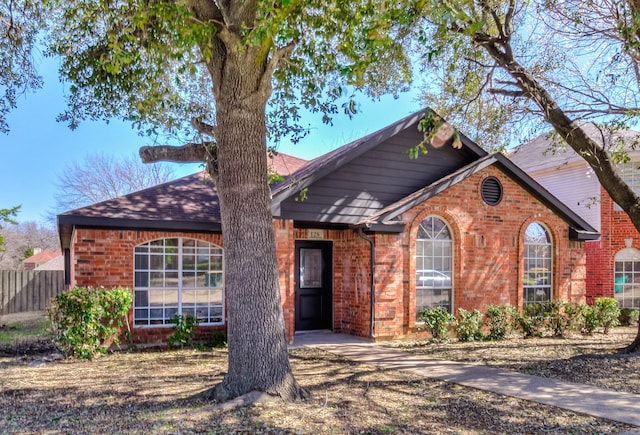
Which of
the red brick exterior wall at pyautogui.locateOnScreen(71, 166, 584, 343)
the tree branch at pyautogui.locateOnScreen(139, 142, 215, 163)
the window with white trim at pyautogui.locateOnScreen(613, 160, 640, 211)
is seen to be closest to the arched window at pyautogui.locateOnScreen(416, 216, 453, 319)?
the red brick exterior wall at pyautogui.locateOnScreen(71, 166, 584, 343)

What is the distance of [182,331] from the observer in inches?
402

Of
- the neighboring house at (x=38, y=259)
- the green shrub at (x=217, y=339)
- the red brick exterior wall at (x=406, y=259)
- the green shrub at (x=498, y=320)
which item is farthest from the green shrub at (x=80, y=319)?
the neighboring house at (x=38, y=259)

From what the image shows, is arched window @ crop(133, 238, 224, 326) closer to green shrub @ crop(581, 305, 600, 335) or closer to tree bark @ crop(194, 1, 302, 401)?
tree bark @ crop(194, 1, 302, 401)

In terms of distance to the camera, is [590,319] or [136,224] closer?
[136,224]

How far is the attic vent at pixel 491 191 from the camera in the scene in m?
12.7

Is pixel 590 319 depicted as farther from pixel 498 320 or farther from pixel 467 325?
pixel 467 325

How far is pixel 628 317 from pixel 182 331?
510 inches

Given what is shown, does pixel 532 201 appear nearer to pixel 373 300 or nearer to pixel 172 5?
pixel 373 300

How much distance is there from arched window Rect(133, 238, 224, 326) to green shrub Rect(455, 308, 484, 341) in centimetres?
528

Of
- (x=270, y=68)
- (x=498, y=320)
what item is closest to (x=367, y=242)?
(x=498, y=320)

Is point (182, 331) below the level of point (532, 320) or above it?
above

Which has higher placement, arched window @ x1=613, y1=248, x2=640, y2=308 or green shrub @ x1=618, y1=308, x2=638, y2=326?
arched window @ x1=613, y1=248, x2=640, y2=308

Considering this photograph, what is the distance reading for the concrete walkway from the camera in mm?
6273

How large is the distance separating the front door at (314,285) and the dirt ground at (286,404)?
2608 millimetres
